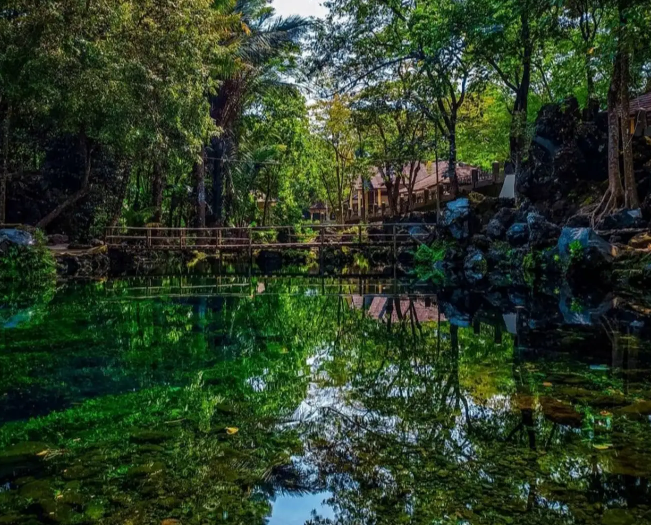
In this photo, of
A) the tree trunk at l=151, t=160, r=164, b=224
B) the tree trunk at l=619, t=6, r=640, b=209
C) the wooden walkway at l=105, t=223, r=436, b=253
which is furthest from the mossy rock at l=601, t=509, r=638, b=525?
the tree trunk at l=151, t=160, r=164, b=224

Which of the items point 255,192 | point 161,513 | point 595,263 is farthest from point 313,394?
point 255,192

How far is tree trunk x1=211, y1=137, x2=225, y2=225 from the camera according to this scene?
21406 millimetres

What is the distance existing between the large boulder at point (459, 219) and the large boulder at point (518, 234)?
7.19 feet

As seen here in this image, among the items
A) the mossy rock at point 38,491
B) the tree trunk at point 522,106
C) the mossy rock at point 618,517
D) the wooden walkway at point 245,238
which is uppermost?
the tree trunk at point 522,106

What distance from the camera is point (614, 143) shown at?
11.1 m

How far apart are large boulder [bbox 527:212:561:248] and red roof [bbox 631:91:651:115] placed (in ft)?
21.6

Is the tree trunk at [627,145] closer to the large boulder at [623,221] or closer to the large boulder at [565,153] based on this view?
the large boulder at [623,221]

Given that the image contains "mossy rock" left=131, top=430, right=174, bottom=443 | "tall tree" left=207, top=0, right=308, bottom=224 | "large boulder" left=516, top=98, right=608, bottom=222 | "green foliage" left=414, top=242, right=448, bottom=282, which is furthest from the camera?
"tall tree" left=207, top=0, right=308, bottom=224

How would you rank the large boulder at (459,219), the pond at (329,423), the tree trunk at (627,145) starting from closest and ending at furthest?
the pond at (329,423) → the tree trunk at (627,145) → the large boulder at (459,219)

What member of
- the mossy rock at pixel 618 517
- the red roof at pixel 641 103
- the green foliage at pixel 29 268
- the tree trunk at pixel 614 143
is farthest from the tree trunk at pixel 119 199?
the mossy rock at pixel 618 517

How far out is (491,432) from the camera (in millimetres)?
2857

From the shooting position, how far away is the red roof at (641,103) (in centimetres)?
1620

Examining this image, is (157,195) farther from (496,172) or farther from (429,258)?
(496,172)

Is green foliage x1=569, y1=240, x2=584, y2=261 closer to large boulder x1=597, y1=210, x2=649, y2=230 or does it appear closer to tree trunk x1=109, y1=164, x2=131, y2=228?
large boulder x1=597, y1=210, x2=649, y2=230
